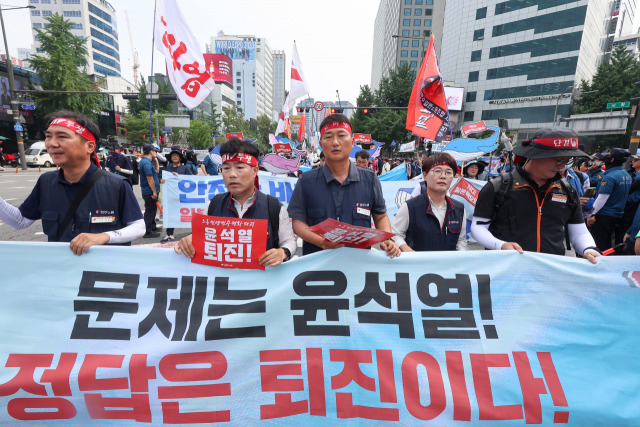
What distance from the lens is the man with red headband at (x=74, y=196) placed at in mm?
2146

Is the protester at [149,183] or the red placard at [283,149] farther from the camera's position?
the red placard at [283,149]

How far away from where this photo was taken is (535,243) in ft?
7.70

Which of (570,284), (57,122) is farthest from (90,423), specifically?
(570,284)

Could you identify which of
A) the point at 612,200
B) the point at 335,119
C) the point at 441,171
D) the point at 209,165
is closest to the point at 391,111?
the point at 209,165

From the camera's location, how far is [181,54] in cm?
659

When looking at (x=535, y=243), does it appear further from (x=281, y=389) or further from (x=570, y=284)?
(x=281, y=389)

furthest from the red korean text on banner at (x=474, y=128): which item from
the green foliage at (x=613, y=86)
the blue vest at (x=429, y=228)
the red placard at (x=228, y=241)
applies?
the green foliage at (x=613, y=86)

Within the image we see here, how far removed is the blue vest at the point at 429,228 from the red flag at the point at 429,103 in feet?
11.6

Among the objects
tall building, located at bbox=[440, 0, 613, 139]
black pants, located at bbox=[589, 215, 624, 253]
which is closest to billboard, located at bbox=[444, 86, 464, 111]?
tall building, located at bbox=[440, 0, 613, 139]

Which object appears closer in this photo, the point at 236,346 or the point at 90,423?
the point at 90,423

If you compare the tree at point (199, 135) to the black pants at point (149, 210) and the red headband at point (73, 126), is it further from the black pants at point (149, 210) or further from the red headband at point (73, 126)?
the red headband at point (73, 126)

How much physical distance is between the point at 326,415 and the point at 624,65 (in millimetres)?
52237

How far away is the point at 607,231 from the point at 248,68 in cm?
14486

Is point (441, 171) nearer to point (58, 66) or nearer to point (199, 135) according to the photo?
point (58, 66)
